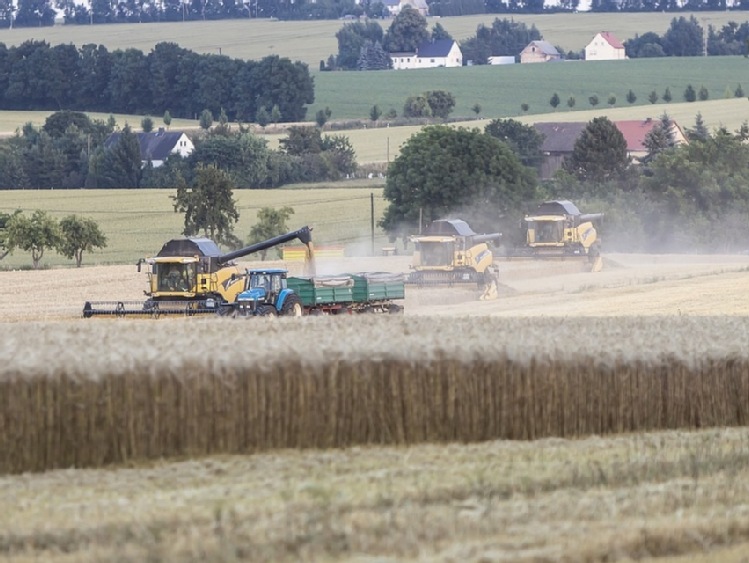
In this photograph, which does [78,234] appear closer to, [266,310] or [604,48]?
[266,310]

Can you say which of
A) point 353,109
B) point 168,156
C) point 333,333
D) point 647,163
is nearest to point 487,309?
point 333,333

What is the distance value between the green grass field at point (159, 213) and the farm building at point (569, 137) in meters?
16.4

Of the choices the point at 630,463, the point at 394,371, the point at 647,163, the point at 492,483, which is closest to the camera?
the point at 492,483

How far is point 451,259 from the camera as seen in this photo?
47.0 meters

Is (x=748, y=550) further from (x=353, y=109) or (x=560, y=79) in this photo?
(x=560, y=79)

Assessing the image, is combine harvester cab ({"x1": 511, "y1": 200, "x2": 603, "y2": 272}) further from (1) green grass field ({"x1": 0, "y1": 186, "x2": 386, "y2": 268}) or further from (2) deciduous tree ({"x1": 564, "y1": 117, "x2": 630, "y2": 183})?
(2) deciduous tree ({"x1": 564, "y1": 117, "x2": 630, "y2": 183})

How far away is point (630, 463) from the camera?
616 inches

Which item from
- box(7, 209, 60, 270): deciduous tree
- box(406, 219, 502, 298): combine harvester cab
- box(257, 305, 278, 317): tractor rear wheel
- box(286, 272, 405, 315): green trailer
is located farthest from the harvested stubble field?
box(7, 209, 60, 270): deciduous tree

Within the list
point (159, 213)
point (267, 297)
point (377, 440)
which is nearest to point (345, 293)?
point (267, 297)

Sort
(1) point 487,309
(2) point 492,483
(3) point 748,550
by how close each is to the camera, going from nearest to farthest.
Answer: (3) point 748,550, (2) point 492,483, (1) point 487,309

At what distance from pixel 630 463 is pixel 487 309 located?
2567 centimetres

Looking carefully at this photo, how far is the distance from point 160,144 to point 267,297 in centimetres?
8275

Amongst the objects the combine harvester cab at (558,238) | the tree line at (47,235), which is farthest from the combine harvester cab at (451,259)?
the tree line at (47,235)

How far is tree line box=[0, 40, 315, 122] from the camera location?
446 feet
